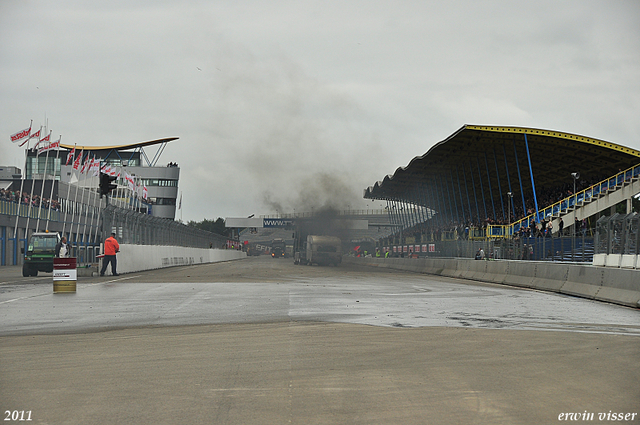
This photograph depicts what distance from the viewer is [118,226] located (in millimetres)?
33188

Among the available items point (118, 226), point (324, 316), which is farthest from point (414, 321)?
point (118, 226)

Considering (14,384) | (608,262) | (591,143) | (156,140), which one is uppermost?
(156,140)

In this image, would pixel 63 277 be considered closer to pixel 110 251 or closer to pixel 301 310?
pixel 301 310

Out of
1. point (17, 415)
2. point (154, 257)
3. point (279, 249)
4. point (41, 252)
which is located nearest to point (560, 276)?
point (17, 415)

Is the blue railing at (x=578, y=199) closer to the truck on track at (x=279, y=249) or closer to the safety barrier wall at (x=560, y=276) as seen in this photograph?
the safety barrier wall at (x=560, y=276)

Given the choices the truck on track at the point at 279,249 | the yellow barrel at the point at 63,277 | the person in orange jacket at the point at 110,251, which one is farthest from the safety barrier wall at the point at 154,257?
the truck on track at the point at 279,249

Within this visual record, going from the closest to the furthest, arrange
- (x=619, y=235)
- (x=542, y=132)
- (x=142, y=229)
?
1. (x=619, y=235)
2. (x=142, y=229)
3. (x=542, y=132)

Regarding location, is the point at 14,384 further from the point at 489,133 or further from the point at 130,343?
the point at 489,133

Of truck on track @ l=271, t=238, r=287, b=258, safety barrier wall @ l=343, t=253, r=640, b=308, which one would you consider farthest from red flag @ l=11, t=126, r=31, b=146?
truck on track @ l=271, t=238, r=287, b=258

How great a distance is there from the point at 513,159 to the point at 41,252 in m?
42.4

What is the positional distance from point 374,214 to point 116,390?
11806 centimetres

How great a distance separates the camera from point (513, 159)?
203ft

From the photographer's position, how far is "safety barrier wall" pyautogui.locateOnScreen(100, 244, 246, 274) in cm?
3438

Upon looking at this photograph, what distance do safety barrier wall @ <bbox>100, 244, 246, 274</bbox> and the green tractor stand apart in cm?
258
